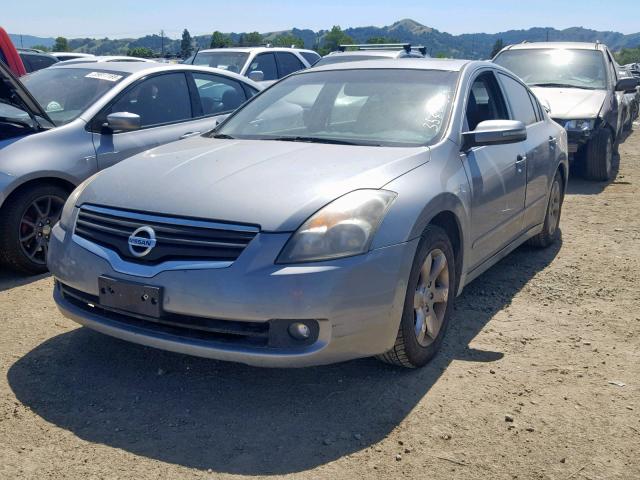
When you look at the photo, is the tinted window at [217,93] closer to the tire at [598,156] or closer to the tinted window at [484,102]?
the tinted window at [484,102]

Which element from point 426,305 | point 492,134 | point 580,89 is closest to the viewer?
point 426,305

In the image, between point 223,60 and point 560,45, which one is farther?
point 223,60

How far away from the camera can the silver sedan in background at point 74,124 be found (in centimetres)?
505

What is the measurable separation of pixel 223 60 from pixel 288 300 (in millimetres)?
10458

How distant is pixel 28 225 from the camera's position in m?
5.14

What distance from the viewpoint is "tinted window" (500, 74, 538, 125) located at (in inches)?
205

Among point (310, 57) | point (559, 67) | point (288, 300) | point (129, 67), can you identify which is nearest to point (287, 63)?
point (310, 57)

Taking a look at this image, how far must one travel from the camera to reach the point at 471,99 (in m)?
4.52

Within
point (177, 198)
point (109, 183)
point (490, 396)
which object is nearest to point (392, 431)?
point (490, 396)

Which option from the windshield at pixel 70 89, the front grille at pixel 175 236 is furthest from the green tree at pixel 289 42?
the front grille at pixel 175 236

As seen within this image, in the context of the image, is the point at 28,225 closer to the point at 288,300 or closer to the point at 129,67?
the point at 129,67

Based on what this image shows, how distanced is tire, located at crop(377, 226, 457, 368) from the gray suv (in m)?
5.47

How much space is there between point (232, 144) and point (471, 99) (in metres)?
1.52

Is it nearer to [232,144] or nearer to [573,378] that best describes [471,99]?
[232,144]
